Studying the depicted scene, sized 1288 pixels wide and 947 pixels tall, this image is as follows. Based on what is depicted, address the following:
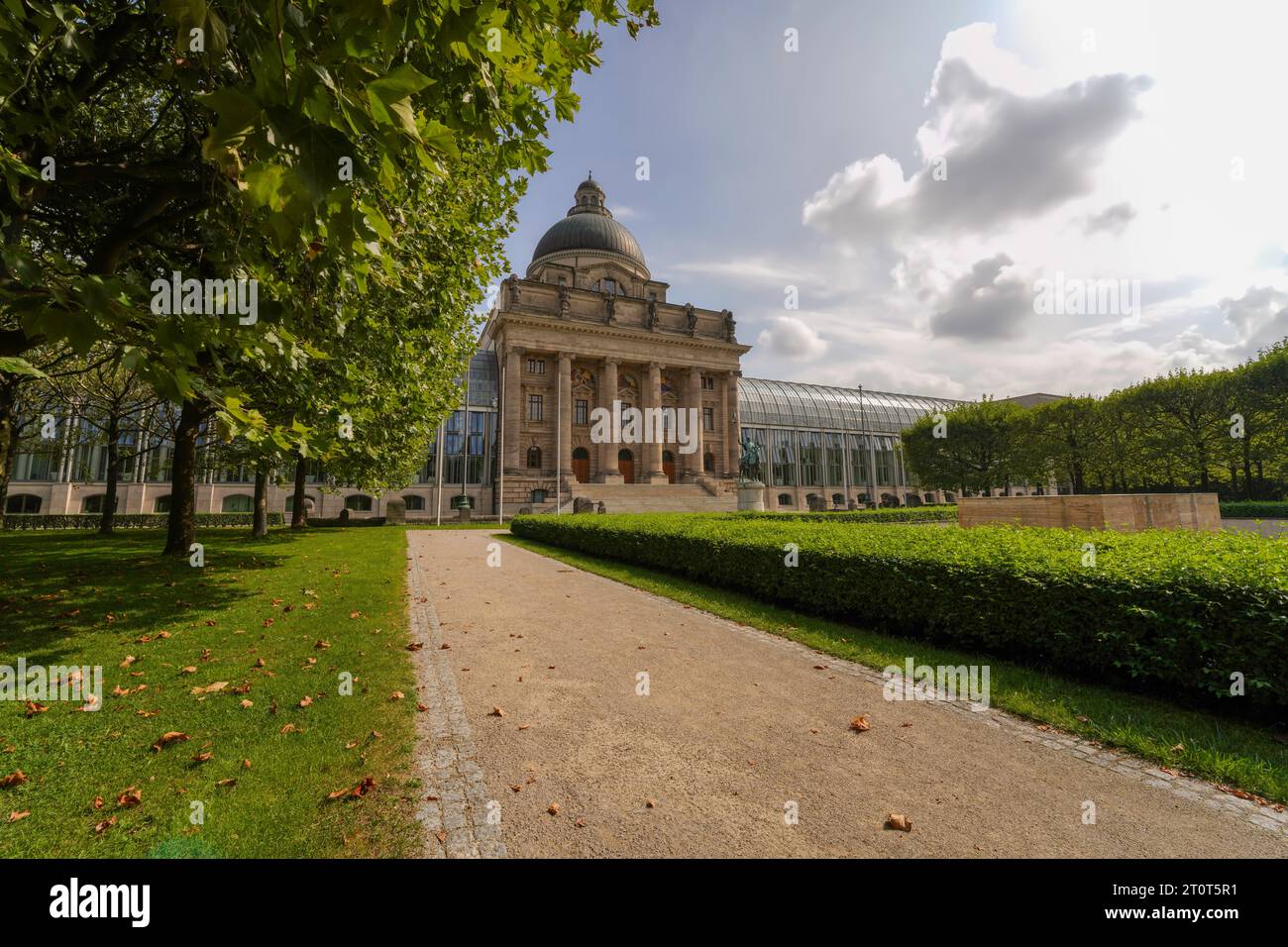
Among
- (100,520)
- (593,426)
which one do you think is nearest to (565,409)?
(593,426)

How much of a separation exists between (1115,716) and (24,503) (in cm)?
5845

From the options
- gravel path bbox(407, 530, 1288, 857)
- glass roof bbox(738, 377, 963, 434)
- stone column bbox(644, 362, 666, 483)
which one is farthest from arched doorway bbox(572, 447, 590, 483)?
gravel path bbox(407, 530, 1288, 857)

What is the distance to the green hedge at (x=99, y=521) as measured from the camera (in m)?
29.8

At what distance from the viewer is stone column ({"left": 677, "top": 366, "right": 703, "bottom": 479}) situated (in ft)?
177

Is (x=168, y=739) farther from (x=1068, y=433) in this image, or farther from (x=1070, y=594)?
(x=1068, y=433)

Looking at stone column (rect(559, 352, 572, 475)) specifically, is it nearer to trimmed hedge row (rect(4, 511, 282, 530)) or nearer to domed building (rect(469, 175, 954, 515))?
domed building (rect(469, 175, 954, 515))

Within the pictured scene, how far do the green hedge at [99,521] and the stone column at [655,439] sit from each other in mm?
29658

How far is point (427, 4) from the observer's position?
8.26 feet

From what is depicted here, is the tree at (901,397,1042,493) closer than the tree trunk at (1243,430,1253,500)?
No

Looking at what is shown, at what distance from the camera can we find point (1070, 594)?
564 cm

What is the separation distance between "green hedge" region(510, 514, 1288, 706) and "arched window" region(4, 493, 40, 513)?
174ft

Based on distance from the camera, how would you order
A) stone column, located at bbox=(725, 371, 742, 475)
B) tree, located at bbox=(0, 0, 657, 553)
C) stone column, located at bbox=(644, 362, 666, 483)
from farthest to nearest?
stone column, located at bbox=(725, 371, 742, 475)
stone column, located at bbox=(644, 362, 666, 483)
tree, located at bbox=(0, 0, 657, 553)
